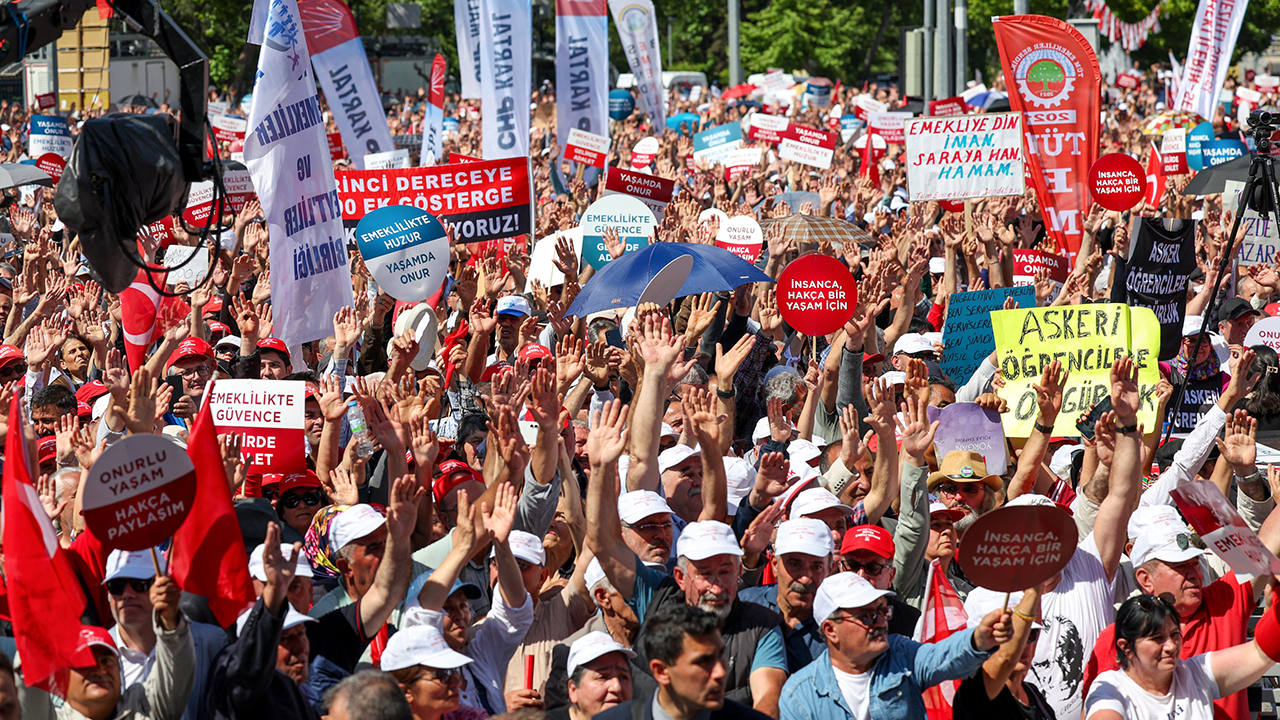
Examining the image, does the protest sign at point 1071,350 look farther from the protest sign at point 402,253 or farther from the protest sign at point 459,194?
the protest sign at point 459,194

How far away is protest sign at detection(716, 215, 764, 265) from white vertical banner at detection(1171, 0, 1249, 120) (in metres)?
11.4

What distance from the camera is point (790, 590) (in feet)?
17.4

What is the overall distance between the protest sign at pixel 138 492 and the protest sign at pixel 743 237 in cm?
800

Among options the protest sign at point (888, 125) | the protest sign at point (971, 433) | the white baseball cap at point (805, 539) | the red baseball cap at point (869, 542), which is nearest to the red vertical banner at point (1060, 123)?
the protest sign at point (888, 125)

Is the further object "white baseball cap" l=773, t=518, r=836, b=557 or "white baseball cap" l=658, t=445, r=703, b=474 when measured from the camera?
"white baseball cap" l=658, t=445, r=703, b=474

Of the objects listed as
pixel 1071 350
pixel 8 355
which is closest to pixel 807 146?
pixel 1071 350

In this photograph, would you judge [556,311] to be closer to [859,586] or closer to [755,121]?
[859,586]

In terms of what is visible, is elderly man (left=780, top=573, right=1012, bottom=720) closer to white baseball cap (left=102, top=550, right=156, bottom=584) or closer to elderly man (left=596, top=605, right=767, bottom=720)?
elderly man (left=596, top=605, right=767, bottom=720)

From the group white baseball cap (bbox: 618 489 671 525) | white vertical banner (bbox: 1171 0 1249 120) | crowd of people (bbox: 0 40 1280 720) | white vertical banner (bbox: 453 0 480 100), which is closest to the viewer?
crowd of people (bbox: 0 40 1280 720)

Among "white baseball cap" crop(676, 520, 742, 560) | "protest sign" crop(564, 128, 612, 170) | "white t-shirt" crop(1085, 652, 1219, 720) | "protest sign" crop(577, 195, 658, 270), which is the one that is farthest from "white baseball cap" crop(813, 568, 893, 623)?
"protest sign" crop(564, 128, 612, 170)

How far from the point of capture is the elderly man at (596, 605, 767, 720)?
4.30 m

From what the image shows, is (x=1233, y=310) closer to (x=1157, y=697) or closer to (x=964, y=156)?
(x=964, y=156)

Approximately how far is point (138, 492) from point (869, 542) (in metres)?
2.54

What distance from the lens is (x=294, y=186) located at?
29.1ft
